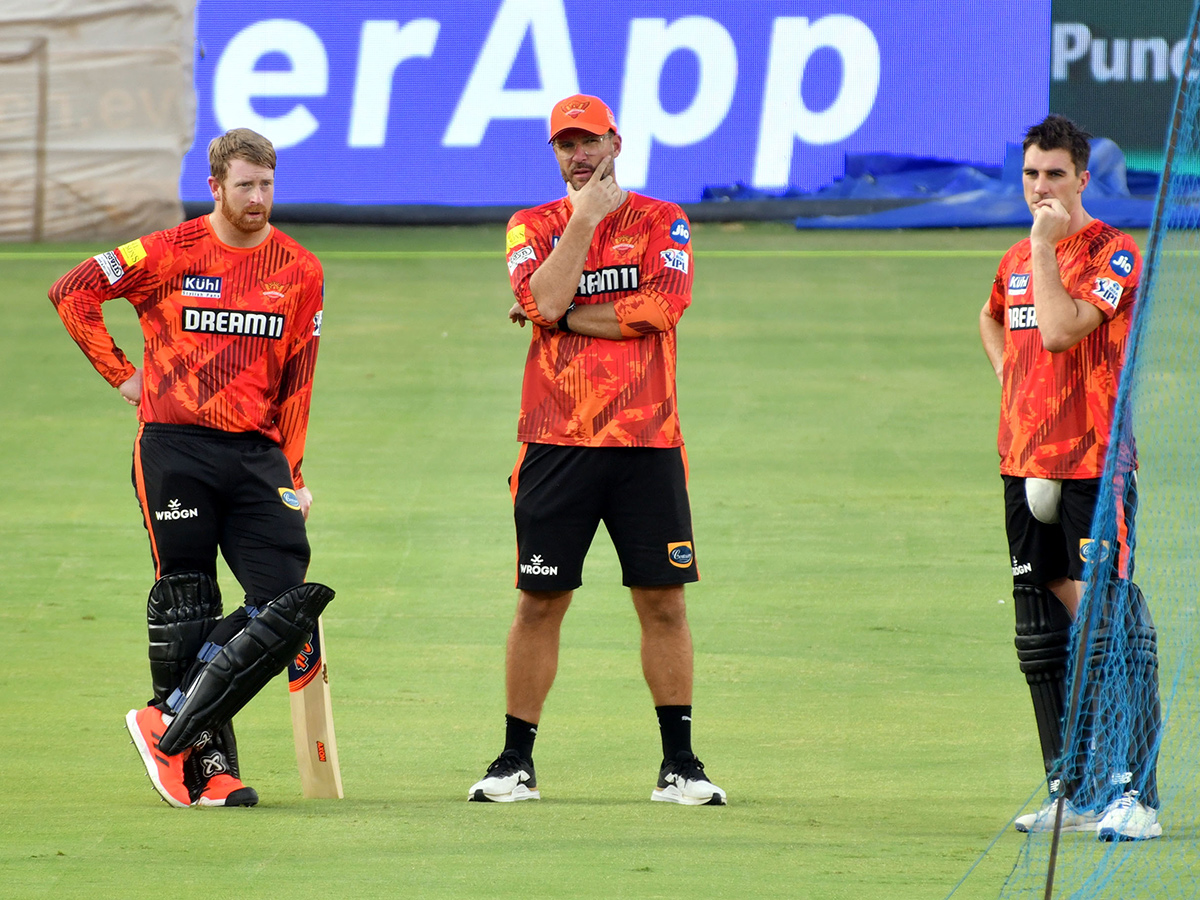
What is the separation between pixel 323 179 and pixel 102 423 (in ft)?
19.6

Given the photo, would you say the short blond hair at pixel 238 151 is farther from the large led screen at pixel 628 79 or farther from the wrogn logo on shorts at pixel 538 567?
the large led screen at pixel 628 79

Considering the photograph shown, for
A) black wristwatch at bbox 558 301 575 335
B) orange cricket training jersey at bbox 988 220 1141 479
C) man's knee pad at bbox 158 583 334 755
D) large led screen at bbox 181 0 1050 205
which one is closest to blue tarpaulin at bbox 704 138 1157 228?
large led screen at bbox 181 0 1050 205

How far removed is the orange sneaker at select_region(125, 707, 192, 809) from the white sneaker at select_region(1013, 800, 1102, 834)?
2.39m

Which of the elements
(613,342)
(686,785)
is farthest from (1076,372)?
(686,785)

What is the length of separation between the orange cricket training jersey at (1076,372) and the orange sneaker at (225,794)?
2.42 m

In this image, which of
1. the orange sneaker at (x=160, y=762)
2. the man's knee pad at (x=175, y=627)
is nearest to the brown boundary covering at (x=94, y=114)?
the man's knee pad at (x=175, y=627)

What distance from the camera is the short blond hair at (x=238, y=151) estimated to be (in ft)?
18.2

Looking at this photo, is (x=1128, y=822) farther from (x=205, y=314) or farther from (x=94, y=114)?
(x=94, y=114)

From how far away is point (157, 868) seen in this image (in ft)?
15.4

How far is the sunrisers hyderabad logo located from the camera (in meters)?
5.66

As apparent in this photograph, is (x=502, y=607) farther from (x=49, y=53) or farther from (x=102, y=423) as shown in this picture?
(x=49, y=53)

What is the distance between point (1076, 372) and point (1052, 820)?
124 cm

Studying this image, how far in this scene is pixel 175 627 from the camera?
5.57 meters

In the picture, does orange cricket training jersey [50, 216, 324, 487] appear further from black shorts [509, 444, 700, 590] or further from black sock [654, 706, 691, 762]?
black sock [654, 706, 691, 762]
